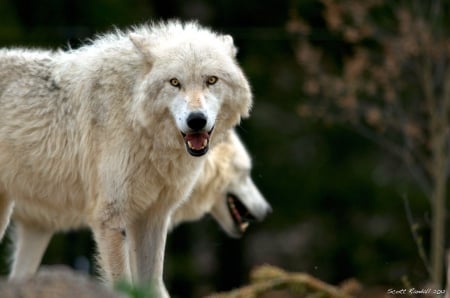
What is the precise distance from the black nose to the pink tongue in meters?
0.13

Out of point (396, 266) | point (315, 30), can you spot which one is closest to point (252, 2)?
point (315, 30)

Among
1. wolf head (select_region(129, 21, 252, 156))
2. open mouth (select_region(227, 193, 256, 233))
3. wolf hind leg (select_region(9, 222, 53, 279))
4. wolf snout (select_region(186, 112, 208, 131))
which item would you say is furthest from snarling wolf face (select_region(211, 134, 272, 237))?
wolf snout (select_region(186, 112, 208, 131))

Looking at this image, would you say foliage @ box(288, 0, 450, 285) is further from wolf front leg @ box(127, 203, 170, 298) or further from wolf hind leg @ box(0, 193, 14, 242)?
wolf hind leg @ box(0, 193, 14, 242)

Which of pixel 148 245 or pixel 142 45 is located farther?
pixel 148 245

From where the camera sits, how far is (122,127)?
296 inches

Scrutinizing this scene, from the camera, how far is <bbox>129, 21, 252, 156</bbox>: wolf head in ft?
23.5

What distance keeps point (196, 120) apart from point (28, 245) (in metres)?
3.41

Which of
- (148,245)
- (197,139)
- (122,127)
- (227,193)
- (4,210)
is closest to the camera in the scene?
(197,139)

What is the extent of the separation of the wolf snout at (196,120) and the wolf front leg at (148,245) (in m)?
0.88

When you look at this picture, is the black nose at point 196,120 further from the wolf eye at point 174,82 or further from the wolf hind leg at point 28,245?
the wolf hind leg at point 28,245

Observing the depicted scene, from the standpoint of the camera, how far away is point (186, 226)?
64.1ft

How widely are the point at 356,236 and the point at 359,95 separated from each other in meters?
2.39

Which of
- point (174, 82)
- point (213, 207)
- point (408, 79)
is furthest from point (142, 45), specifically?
point (408, 79)

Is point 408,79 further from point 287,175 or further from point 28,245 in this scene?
point 28,245
